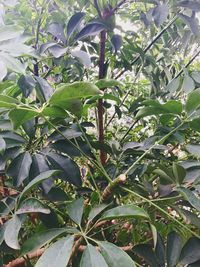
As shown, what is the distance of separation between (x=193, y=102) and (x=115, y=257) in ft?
0.84

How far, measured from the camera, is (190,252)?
0.46 m

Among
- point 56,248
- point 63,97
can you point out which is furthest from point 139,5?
point 56,248

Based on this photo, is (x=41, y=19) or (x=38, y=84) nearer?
(x=38, y=84)

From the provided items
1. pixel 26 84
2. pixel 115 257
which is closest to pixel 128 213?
pixel 115 257

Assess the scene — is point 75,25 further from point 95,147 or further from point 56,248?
point 56,248

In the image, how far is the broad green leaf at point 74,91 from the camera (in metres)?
0.40

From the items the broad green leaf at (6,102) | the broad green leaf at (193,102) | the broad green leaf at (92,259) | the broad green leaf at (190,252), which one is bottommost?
the broad green leaf at (190,252)

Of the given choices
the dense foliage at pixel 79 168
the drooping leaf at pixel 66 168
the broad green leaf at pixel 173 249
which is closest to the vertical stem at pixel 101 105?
the dense foliage at pixel 79 168

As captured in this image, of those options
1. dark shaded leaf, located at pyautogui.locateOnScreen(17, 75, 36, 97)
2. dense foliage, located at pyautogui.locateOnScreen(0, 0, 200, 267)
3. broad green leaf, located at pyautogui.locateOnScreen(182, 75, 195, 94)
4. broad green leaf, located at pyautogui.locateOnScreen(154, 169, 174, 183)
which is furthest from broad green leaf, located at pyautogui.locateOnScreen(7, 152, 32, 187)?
broad green leaf, located at pyautogui.locateOnScreen(182, 75, 195, 94)

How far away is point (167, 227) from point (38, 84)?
354 mm

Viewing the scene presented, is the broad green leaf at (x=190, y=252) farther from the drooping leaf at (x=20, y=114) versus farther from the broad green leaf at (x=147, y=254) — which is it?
the drooping leaf at (x=20, y=114)

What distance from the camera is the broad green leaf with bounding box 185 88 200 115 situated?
47cm

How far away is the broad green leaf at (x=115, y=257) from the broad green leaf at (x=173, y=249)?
124mm

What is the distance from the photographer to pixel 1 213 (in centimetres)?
49
